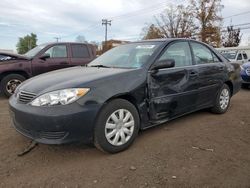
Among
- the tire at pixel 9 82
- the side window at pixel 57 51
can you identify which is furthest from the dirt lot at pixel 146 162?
the side window at pixel 57 51

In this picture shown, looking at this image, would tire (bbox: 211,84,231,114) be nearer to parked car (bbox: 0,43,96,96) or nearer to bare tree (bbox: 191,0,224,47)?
parked car (bbox: 0,43,96,96)

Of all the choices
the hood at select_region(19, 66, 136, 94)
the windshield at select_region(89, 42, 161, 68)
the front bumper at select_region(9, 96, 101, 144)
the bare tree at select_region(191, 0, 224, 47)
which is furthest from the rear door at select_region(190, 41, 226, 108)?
the bare tree at select_region(191, 0, 224, 47)

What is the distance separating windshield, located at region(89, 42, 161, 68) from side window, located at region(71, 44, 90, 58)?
12.7 feet

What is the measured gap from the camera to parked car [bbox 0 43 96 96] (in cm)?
689

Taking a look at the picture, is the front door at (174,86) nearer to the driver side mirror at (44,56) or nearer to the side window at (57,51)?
the driver side mirror at (44,56)

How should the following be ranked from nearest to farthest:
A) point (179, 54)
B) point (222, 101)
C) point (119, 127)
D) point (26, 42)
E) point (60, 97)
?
point (60, 97), point (119, 127), point (179, 54), point (222, 101), point (26, 42)

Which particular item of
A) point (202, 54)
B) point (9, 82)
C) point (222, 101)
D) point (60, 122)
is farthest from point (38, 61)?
point (222, 101)

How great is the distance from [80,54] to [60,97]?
5.58 m

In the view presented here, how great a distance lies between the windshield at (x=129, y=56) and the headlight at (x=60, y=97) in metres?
1.06

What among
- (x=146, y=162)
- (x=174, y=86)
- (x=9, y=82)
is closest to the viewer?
(x=146, y=162)

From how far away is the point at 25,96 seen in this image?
3162mm

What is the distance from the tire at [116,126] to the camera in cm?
306

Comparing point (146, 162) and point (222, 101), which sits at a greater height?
point (222, 101)

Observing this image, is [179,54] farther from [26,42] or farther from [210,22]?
[26,42]
